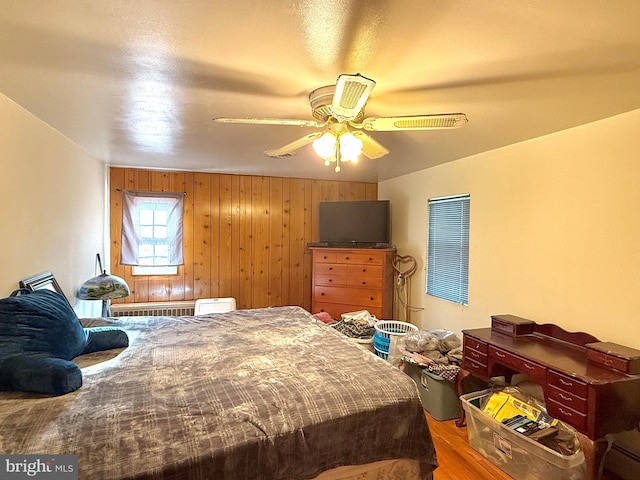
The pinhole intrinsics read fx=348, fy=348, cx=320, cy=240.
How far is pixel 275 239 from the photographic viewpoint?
4.85 metres

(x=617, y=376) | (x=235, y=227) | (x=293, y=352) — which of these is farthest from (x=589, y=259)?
(x=235, y=227)

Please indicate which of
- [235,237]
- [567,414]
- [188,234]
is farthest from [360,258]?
[567,414]

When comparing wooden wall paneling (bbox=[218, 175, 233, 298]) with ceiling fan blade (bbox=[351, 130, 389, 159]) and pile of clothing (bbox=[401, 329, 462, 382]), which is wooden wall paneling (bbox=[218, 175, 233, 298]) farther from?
ceiling fan blade (bbox=[351, 130, 389, 159])

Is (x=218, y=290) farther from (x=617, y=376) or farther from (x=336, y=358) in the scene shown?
(x=617, y=376)

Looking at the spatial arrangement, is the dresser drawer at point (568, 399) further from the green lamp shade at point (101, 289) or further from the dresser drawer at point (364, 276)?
the green lamp shade at point (101, 289)

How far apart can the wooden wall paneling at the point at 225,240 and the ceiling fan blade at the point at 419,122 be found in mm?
3112

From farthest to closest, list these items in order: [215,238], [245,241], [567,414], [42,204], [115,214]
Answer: [245,241]
[215,238]
[115,214]
[42,204]
[567,414]

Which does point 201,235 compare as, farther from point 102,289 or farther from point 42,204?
point 42,204

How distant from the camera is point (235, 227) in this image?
15.3ft

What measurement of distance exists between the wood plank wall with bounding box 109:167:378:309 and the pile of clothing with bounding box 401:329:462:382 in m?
2.18

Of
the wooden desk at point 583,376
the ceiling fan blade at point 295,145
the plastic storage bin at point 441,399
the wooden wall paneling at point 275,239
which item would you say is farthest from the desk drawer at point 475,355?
the wooden wall paneling at point 275,239

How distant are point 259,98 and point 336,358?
1535 mm

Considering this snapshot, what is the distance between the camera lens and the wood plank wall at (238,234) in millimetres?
4352

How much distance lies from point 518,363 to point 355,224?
2702 mm
